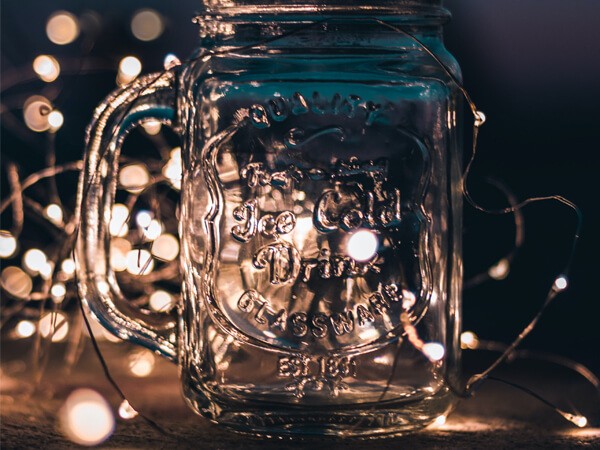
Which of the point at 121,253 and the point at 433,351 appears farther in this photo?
the point at 121,253

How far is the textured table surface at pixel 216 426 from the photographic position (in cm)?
55

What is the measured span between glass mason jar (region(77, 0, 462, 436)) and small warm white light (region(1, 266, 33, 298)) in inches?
16.7

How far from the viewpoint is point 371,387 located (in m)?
0.55

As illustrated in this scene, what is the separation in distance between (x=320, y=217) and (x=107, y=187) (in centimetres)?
A: 15

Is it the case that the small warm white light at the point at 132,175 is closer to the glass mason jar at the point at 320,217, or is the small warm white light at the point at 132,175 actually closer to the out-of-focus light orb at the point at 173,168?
the out-of-focus light orb at the point at 173,168

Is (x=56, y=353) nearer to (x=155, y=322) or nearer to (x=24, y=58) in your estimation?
(x=155, y=322)

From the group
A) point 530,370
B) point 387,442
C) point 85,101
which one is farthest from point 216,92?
point 85,101

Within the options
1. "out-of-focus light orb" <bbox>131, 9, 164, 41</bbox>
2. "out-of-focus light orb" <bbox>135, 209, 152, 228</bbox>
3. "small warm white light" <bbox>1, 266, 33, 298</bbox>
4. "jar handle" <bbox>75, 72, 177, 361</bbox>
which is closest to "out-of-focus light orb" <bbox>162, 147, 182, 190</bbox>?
"out-of-focus light orb" <bbox>135, 209, 152, 228</bbox>

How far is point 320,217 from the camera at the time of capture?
0.55 metres

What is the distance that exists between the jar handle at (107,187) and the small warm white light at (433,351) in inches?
6.9

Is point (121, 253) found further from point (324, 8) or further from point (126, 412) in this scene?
point (324, 8)

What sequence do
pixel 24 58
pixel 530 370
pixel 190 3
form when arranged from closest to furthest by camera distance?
pixel 530 370
pixel 24 58
pixel 190 3

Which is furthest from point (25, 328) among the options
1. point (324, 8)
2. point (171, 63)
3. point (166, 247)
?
point (324, 8)

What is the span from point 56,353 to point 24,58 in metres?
0.60
